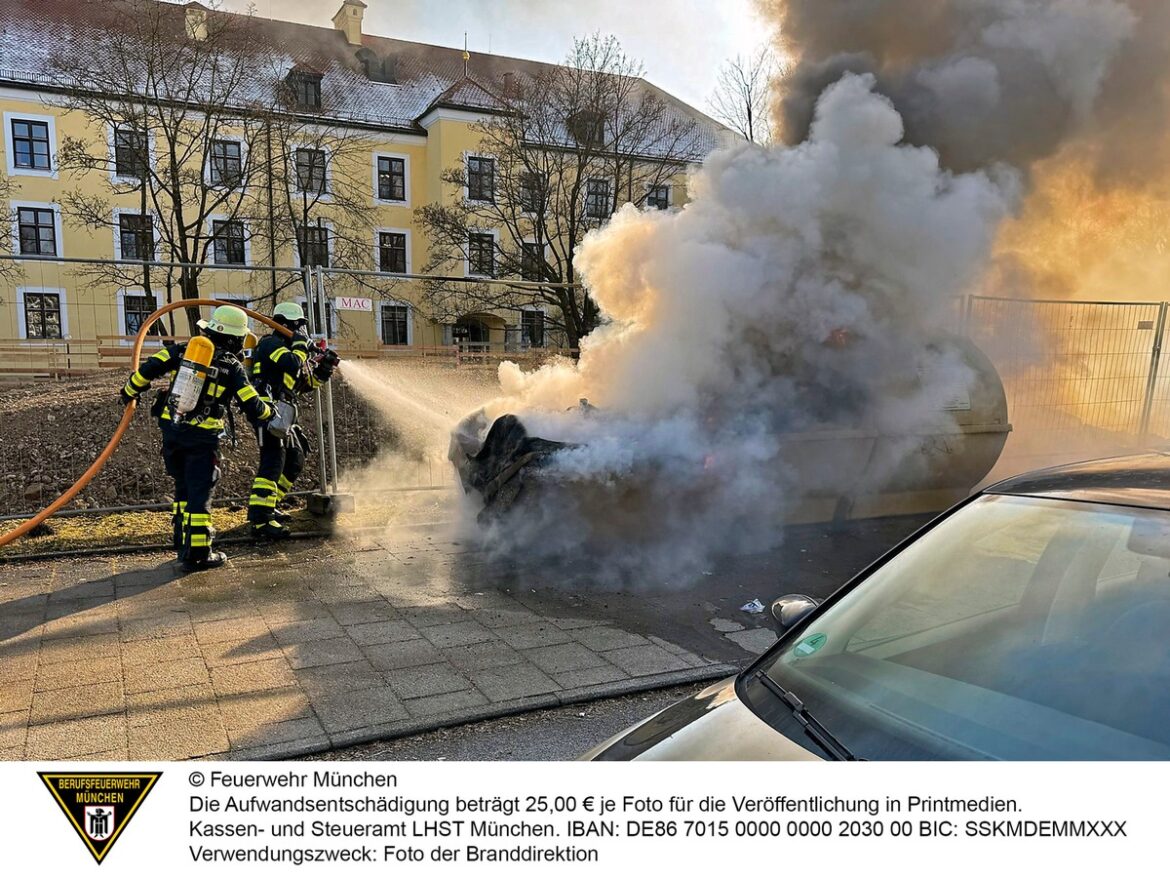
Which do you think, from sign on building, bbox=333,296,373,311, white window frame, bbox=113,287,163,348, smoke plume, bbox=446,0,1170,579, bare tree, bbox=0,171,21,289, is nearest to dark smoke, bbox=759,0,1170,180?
smoke plume, bbox=446,0,1170,579

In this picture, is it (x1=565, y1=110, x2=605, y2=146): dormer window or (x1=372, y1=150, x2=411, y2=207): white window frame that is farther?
(x1=372, y1=150, x2=411, y2=207): white window frame

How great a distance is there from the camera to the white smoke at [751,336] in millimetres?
5855

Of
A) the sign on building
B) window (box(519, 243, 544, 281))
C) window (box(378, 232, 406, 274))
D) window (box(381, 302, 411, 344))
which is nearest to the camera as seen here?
the sign on building

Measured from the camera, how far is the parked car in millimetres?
1688

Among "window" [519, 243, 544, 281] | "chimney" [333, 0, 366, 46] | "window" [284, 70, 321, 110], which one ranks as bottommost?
"window" [519, 243, 544, 281]

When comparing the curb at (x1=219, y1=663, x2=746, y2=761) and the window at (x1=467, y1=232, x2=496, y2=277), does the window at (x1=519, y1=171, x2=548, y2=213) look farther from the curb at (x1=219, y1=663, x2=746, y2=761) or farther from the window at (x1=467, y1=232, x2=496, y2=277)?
the curb at (x1=219, y1=663, x2=746, y2=761)

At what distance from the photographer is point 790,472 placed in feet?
21.0

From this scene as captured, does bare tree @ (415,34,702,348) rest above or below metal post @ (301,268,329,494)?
above

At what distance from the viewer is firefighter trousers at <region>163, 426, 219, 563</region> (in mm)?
5785

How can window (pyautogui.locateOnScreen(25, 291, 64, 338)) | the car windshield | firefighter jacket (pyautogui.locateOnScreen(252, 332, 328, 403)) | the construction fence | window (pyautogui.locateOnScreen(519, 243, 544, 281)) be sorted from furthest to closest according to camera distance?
1. window (pyautogui.locateOnScreen(519, 243, 544, 281))
2. window (pyautogui.locateOnScreen(25, 291, 64, 338))
3. the construction fence
4. firefighter jacket (pyautogui.locateOnScreen(252, 332, 328, 403))
5. the car windshield

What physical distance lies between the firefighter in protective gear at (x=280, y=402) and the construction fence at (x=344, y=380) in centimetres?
35

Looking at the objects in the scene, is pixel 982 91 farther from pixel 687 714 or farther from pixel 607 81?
pixel 607 81
